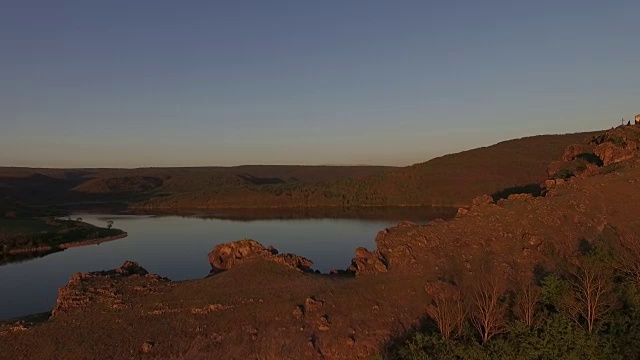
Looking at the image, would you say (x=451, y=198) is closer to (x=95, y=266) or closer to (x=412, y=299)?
(x=95, y=266)

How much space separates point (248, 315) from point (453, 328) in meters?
8.50

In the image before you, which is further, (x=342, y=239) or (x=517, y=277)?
(x=342, y=239)

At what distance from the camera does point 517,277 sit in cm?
2425

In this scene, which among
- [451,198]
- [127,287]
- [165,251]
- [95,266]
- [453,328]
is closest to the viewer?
[453,328]

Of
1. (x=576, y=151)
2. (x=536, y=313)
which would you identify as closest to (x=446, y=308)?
(x=536, y=313)

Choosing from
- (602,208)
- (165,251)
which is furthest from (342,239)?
(602,208)

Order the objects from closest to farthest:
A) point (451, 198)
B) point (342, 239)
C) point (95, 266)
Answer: point (95, 266), point (342, 239), point (451, 198)

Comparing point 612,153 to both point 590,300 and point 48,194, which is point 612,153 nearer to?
point 590,300

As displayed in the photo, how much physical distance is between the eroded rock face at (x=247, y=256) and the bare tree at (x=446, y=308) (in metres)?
7.88

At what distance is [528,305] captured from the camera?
19.1m

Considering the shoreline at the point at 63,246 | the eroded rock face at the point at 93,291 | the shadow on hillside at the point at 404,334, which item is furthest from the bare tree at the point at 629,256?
the shoreline at the point at 63,246

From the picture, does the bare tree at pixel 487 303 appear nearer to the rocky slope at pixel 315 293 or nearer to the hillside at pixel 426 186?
the rocky slope at pixel 315 293

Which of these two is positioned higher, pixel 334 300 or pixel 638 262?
pixel 638 262

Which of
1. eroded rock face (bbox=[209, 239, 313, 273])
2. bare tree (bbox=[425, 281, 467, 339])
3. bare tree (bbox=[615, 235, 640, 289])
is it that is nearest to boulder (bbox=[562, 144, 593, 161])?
bare tree (bbox=[615, 235, 640, 289])
